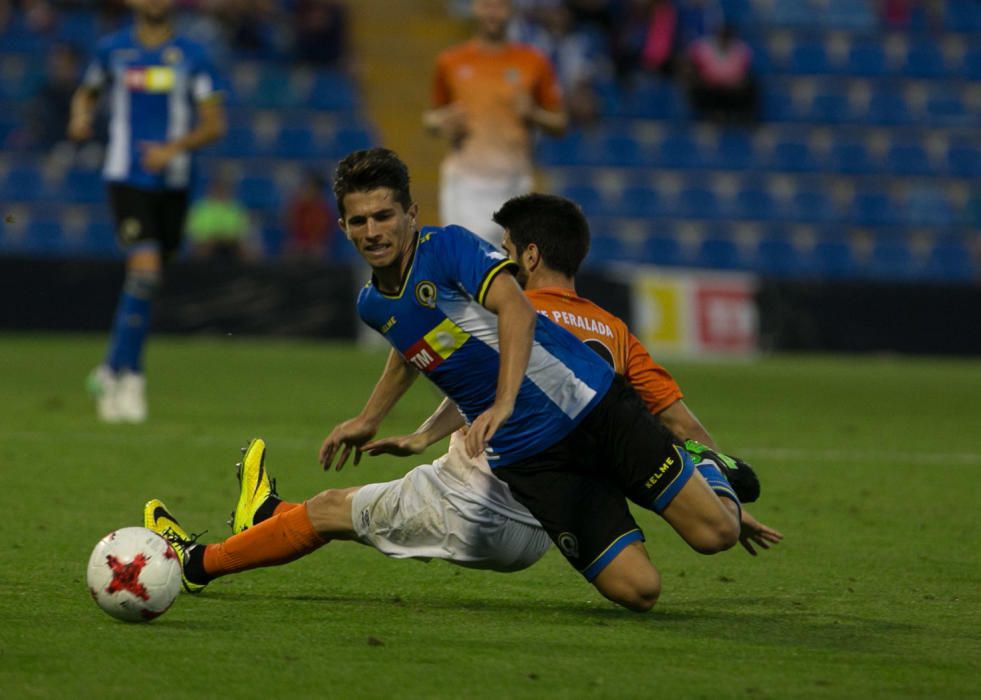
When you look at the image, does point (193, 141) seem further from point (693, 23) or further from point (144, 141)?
point (693, 23)

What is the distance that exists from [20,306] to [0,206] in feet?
5.83

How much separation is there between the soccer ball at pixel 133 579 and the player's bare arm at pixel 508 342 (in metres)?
0.87

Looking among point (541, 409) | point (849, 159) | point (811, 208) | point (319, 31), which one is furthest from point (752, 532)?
point (849, 159)

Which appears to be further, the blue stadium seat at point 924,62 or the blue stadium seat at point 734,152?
the blue stadium seat at point 924,62

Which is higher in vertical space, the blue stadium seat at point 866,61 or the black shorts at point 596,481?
the black shorts at point 596,481

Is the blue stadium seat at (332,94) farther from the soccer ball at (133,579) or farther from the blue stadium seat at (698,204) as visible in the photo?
the soccer ball at (133,579)

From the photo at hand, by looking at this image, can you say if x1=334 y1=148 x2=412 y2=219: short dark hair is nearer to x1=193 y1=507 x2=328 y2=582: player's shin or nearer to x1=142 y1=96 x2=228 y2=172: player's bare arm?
x1=193 y1=507 x2=328 y2=582: player's shin

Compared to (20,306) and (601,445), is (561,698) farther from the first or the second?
(20,306)

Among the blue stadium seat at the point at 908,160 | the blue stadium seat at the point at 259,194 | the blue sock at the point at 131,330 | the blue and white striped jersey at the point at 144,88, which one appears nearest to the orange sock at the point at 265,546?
the blue sock at the point at 131,330

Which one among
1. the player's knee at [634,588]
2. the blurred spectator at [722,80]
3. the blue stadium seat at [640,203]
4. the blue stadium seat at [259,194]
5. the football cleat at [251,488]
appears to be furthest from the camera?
the blue stadium seat at [640,203]

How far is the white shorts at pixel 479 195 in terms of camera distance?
34.8ft

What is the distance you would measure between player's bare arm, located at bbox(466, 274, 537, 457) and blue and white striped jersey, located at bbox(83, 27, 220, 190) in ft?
18.7

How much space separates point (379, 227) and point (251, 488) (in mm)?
1073

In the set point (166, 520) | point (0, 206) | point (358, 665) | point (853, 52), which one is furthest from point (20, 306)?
point (358, 665)
